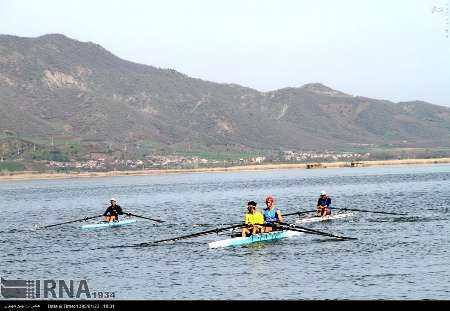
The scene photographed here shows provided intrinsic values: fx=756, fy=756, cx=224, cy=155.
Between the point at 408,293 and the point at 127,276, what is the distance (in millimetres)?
13609

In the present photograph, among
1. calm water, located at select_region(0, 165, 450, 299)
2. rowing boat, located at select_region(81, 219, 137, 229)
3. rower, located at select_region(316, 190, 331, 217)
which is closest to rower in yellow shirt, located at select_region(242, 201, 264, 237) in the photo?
calm water, located at select_region(0, 165, 450, 299)

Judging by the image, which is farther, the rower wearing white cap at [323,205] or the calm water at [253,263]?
the rower wearing white cap at [323,205]

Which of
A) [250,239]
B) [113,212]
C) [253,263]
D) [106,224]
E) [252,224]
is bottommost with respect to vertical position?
[106,224]

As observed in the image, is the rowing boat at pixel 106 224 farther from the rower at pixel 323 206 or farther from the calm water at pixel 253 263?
the rower at pixel 323 206

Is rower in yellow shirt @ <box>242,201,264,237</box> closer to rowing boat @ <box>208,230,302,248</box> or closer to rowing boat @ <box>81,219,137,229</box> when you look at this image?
rowing boat @ <box>208,230,302,248</box>

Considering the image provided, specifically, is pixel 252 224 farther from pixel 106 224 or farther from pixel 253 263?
pixel 106 224

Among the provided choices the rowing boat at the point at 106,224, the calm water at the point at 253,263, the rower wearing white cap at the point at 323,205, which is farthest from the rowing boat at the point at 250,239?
the rowing boat at the point at 106,224

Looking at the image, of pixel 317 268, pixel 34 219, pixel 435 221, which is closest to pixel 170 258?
pixel 317 268

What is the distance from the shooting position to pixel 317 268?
35.9 m

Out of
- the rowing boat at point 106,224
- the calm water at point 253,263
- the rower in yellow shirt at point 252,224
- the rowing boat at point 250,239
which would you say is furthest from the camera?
the rowing boat at point 106,224

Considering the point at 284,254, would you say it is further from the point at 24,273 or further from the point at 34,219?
the point at 34,219

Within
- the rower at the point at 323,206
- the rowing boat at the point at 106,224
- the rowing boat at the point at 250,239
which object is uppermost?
the rower at the point at 323,206

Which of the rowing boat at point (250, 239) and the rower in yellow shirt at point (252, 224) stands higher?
the rower in yellow shirt at point (252, 224)

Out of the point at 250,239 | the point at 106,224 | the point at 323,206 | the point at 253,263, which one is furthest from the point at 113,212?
the point at 253,263
